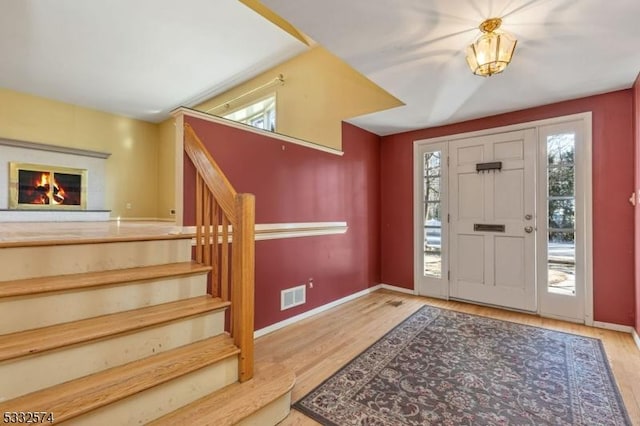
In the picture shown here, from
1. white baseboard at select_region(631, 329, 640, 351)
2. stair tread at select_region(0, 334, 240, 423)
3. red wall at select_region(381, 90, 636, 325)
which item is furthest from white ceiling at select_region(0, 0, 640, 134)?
white baseboard at select_region(631, 329, 640, 351)

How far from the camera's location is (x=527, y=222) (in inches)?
131

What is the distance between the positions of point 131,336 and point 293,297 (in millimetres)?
1823

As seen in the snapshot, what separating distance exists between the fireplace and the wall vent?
5.63 meters

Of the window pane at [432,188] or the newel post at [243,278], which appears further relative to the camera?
the window pane at [432,188]

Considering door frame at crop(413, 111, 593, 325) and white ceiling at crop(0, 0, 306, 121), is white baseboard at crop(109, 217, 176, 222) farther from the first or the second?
door frame at crop(413, 111, 593, 325)

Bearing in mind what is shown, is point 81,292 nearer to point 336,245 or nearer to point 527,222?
point 336,245

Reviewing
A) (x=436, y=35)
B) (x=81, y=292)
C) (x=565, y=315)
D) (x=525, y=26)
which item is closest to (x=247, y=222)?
(x=81, y=292)

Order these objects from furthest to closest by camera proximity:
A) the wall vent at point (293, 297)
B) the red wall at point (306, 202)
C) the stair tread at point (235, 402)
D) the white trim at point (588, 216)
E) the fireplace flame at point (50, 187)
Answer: the fireplace flame at point (50, 187) → the wall vent at point (293, 297) → the white trim at point (588, 216) → the red wall at point (306, 202) → the stair tread at point (235, 402)

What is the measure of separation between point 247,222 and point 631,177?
361 centimetres

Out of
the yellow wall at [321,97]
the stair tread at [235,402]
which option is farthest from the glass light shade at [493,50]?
the stair tread at [235,402]

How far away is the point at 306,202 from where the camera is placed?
3.38 metres

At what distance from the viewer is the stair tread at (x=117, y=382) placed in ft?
3.91

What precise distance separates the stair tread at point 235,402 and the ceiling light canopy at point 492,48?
2366 millimetres

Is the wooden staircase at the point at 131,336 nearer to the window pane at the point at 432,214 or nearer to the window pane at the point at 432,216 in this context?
the window pane at the point at 432,216
